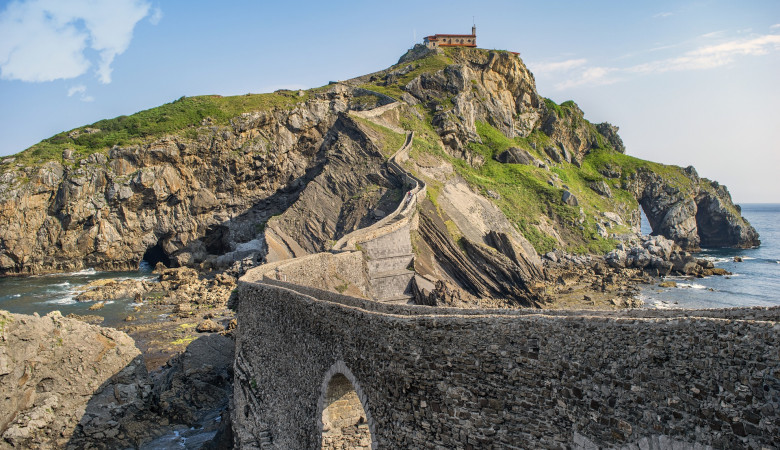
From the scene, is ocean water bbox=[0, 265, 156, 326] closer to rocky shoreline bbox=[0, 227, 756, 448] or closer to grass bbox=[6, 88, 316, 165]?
rocky shoreline bbox=[0, 227, 756, 448]

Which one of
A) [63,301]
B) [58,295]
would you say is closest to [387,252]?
[63,301]

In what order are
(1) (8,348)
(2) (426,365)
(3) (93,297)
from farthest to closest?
(3) (93,297) < (1) (8,348) < (2) (426,365)

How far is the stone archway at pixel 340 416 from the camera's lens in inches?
414

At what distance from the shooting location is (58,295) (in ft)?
138

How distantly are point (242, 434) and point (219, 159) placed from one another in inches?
1829

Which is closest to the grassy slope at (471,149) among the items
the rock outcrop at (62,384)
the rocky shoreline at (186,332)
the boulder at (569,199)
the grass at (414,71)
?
the grass at (414,71)

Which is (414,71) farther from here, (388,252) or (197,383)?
(197,383)

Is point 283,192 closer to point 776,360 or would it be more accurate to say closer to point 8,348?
point 8,348

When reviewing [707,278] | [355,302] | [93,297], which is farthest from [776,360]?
[707,278]

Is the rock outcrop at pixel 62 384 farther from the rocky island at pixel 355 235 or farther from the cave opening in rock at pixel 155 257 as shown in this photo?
the cave opening in rock at pixel 155 257

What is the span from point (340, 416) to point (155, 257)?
5654cm

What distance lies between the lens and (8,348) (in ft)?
54.5

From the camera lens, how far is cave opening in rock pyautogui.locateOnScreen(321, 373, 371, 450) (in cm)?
1055

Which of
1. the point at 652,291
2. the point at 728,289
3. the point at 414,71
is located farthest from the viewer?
the point at 414,71
